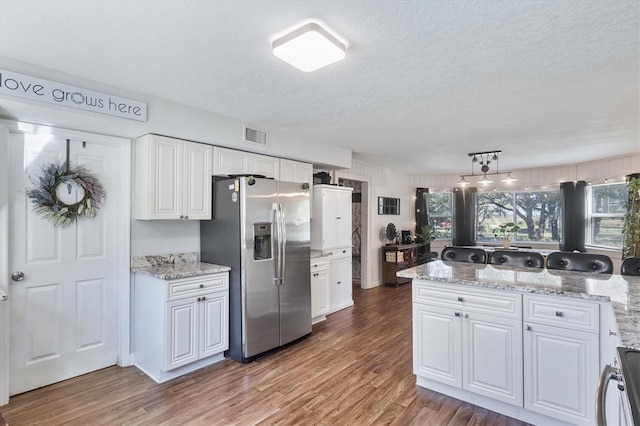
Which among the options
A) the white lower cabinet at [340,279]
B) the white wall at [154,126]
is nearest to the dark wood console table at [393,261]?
the white lower cabinet at [340,279]

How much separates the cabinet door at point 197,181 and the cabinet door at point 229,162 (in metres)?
0.08

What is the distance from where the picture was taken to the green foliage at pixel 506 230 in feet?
20.9

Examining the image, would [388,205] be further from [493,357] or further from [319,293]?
[493,357]

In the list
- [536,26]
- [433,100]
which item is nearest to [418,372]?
[433,100]

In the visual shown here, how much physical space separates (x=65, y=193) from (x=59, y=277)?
738 millimetres

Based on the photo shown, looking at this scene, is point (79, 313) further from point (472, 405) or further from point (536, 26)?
point (536, 26)

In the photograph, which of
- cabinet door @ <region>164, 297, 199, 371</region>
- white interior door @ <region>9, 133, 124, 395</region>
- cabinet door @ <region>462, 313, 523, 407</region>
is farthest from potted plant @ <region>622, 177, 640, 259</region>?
white interior door @ <region>9, 133, 124, 395</region>

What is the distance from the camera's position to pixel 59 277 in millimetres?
2811

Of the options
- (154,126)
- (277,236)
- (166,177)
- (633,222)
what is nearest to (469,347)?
(277,236)

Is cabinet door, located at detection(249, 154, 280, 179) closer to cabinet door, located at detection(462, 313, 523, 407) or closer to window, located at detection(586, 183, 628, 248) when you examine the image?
cabinet door, located at detection(462, 313, 523, 407)

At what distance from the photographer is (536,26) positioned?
1.76 metres

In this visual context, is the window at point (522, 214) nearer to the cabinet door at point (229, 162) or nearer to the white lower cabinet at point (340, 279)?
the white lower cabinet at point (340, 279)

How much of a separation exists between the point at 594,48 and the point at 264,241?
2971 mm

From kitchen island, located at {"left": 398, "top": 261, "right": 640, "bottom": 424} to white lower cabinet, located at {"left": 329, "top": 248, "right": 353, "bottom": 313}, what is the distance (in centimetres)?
215
